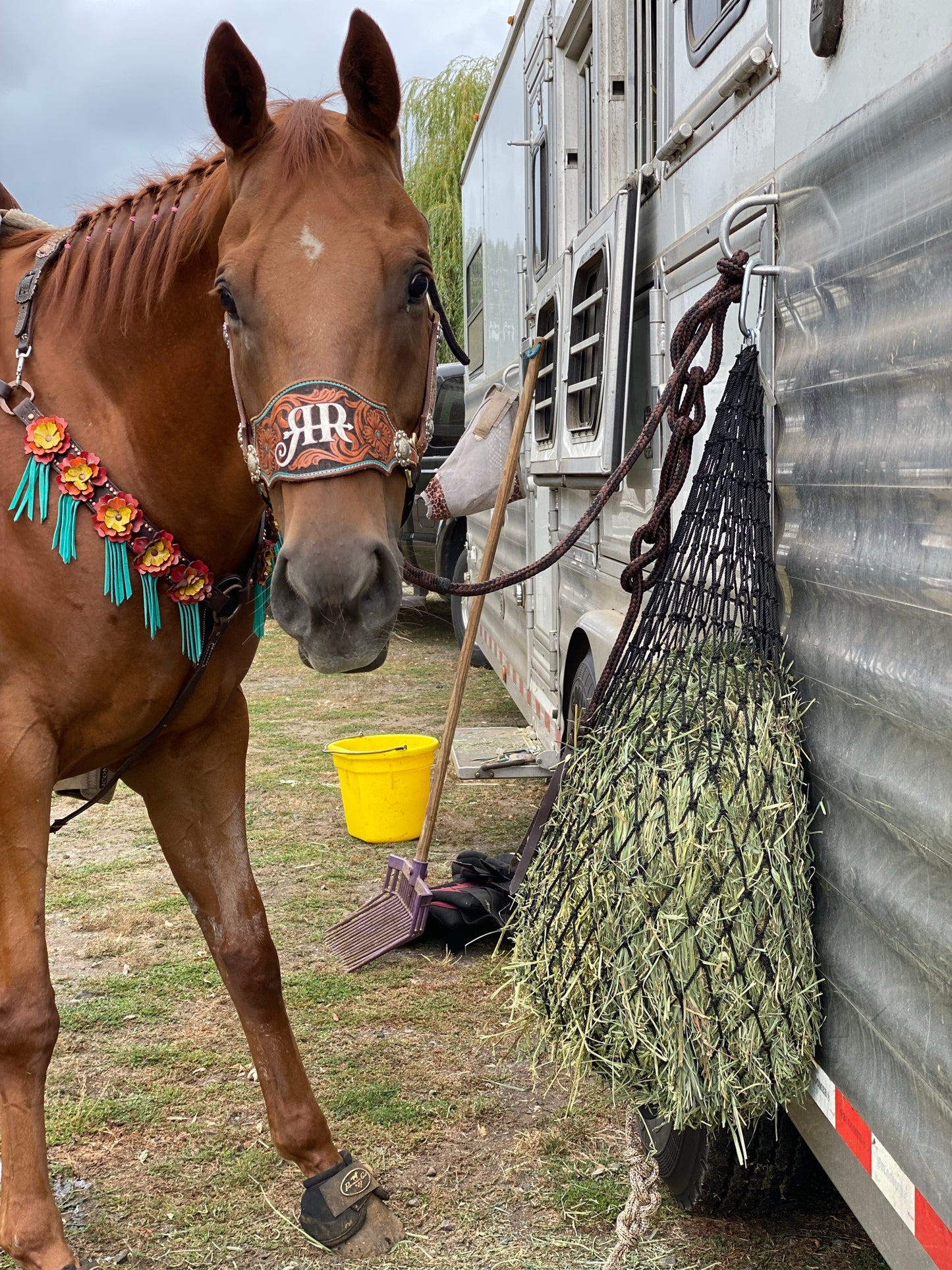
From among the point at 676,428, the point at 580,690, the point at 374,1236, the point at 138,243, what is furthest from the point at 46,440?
the point at 580,690

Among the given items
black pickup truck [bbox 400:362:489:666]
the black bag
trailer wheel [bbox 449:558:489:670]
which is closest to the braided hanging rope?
the black bag

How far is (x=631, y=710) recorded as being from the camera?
5.98ft

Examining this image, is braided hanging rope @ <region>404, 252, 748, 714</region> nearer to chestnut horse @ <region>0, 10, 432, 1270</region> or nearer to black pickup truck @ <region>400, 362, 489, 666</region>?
chestnut horse @ <region>0, 10, 432, 1270</region>

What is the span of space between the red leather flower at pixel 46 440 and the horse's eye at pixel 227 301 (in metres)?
0.51

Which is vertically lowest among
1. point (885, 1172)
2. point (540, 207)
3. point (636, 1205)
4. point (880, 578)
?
point (636, 1205)

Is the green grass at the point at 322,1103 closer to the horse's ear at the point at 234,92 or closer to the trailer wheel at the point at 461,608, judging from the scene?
the horse's ear at the point at 234,92

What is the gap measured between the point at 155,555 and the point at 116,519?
0.10 m

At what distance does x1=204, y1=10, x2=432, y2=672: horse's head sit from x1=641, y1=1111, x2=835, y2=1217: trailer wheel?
3.92 feet

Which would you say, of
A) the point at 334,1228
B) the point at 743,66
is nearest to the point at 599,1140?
the point at 334,1228

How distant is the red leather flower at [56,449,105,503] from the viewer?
2053mm

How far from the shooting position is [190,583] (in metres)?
2.13

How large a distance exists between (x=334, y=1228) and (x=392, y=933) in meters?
1.44

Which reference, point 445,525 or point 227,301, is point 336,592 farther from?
point 445,525

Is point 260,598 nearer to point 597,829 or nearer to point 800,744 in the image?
point 597,829
